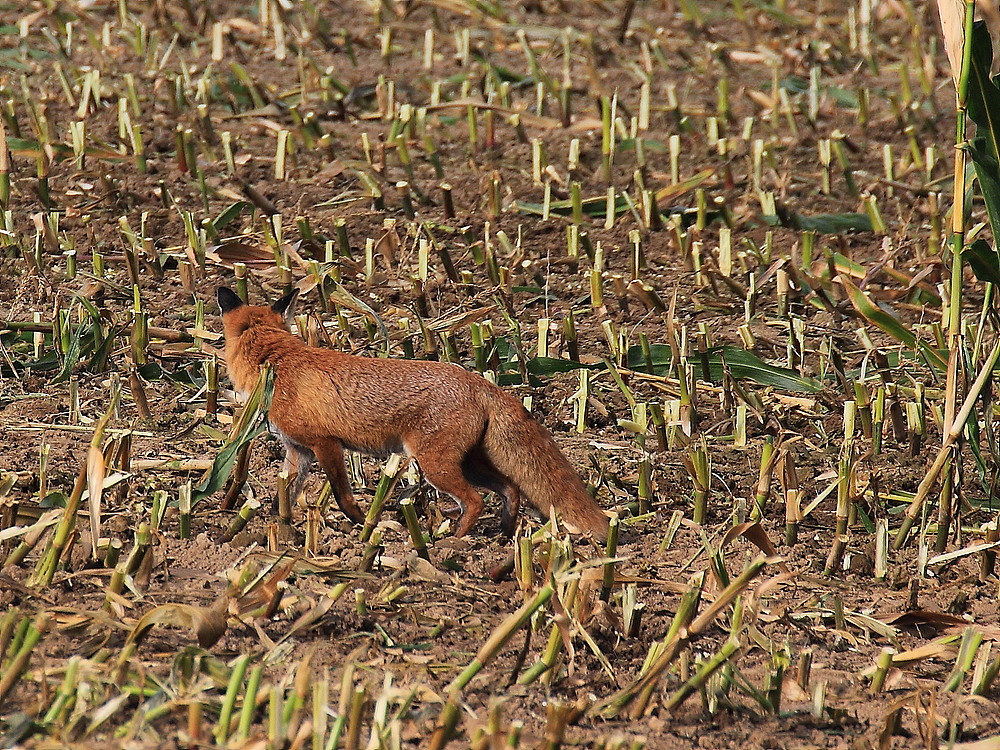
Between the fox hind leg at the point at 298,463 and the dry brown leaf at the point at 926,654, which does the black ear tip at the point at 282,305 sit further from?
the dry brown leaf at the point at 926,654

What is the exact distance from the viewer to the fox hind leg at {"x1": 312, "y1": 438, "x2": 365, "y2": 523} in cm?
450

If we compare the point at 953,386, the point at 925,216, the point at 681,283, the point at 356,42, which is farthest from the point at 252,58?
Answer: the point at 953,386

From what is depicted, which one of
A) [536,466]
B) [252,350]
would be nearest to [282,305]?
[252,350]

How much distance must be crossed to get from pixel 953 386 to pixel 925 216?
3072 mm

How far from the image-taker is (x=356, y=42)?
941 cm

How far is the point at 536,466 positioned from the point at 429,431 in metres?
0.38

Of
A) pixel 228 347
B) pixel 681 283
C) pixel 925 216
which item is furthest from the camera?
pixel 925 216

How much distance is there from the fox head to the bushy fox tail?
997 mm

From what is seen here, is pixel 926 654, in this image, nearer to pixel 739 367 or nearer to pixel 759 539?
pixel 759 539

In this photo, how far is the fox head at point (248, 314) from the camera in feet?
16.6

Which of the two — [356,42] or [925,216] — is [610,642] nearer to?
[925,216]

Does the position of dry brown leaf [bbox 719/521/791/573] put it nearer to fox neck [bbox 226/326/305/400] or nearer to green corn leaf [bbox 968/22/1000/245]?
green corn leaf [bbox 968/22/1000/245]

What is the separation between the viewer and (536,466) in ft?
14.7

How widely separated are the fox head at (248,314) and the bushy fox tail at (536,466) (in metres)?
1.00
